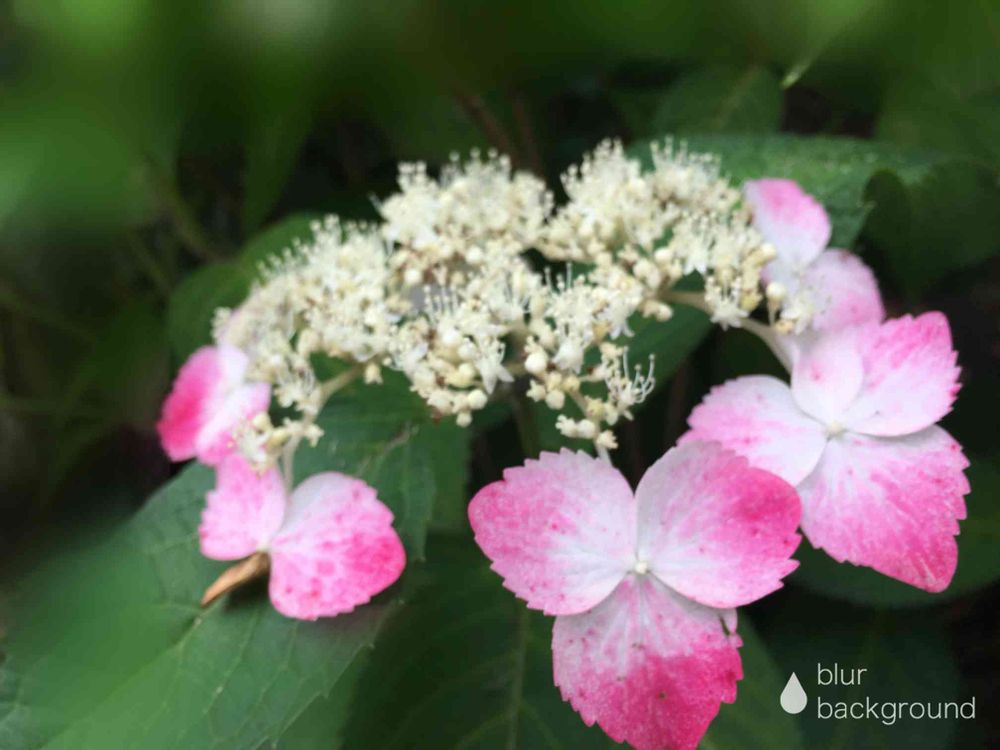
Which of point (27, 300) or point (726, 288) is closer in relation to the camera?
point (726, 288)

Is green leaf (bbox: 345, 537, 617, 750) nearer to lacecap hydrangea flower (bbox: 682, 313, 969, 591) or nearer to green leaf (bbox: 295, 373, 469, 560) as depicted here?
green leaf (bbox: 295, 373, 469, 560)

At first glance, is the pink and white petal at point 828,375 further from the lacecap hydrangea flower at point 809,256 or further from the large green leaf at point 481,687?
the large green leaf at point 481,687

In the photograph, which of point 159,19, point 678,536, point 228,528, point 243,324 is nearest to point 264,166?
point 159,19

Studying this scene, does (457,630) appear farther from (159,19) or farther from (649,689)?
(159,19)

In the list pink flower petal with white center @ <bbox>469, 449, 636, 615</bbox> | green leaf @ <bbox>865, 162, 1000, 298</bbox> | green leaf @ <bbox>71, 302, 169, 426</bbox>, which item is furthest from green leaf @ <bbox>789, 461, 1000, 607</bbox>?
green leaf @ <bbox>71, 302, 169, 426</bbox>

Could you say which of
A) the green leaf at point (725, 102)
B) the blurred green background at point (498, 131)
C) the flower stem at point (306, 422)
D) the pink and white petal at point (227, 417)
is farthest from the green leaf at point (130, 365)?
the green leaf at point (725, 102)

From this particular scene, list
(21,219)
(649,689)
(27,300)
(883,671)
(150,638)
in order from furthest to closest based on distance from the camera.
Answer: (27,300) → (21,219) → (883,671) → (150,638) → (649,689)
